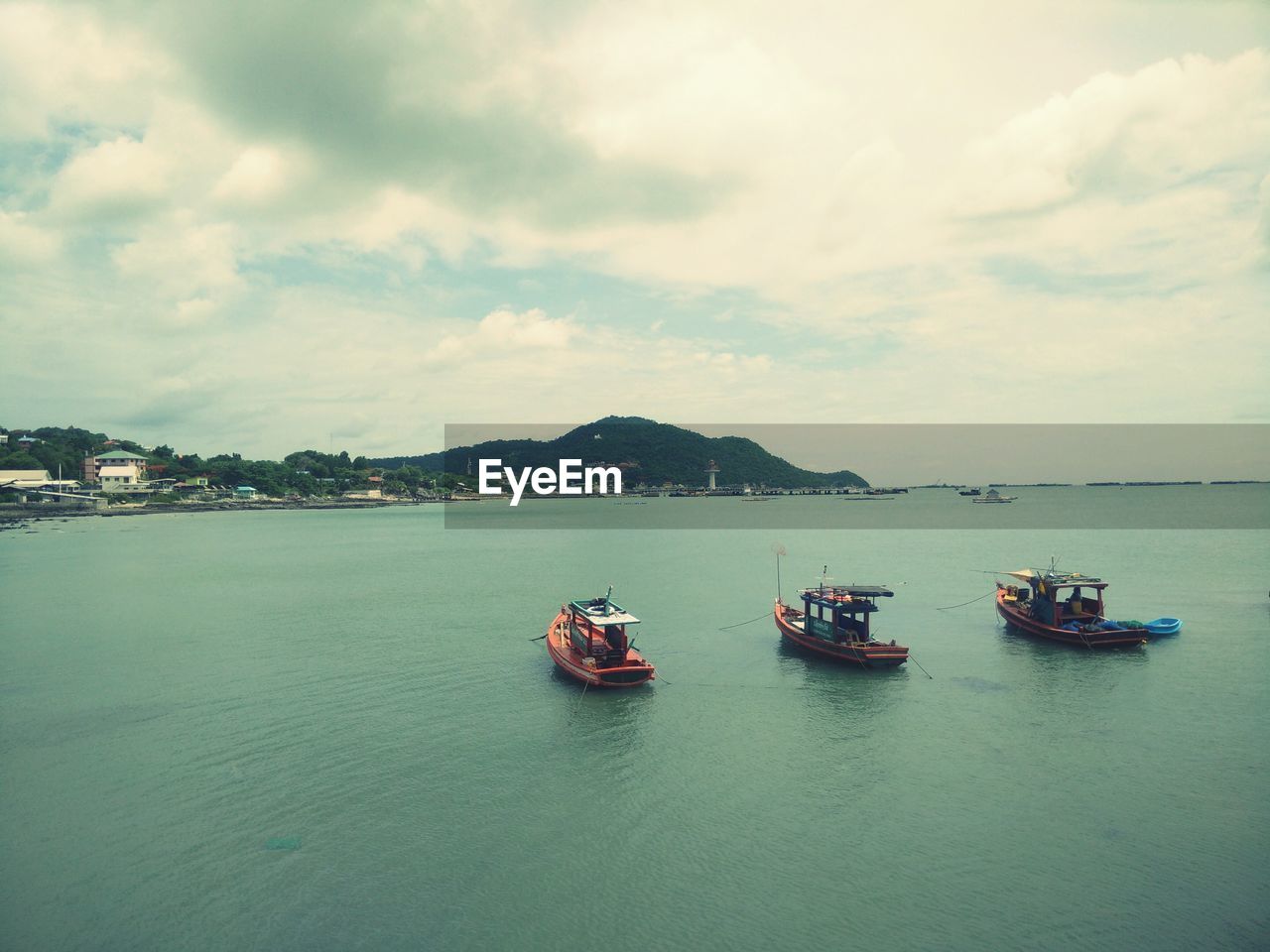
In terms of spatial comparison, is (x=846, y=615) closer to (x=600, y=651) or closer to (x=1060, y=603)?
(x=600, y=651)

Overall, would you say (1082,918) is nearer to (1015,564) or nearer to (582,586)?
(582,586)

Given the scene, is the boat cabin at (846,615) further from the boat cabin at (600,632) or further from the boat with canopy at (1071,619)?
the boat with canopy at (1071,619)

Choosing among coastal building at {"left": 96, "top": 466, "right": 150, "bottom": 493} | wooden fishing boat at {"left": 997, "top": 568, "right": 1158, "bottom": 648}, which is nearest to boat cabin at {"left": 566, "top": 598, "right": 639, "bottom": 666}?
wooden fishing boat at {"left": 997, "top": 568, "right": 1158, "bottom": 648}

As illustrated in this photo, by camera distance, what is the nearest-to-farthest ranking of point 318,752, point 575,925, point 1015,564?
point 575,925
point 318,752
point 1015,564


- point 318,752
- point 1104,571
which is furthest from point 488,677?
point 1104,571

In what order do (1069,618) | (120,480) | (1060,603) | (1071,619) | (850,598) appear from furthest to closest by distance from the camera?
(120,480)
(1060,603)
(1069,618)
(1071,619)
(850,598)

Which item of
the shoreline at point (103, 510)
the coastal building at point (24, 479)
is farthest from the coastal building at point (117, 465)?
the shoreline at point (103, 510)

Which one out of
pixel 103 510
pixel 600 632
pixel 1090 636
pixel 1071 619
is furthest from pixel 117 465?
pixel 1090 636
